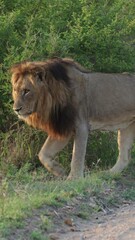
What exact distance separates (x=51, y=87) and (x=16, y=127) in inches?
71.2

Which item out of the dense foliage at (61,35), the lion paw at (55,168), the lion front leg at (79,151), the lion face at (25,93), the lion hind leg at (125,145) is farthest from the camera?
the dense foliage at (61,35)

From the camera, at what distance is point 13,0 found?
1253 cm

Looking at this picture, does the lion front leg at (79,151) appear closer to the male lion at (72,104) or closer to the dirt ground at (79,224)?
the male lion at (72,104)


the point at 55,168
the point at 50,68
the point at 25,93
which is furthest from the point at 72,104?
the point at 55,168

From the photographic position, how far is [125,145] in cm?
1091

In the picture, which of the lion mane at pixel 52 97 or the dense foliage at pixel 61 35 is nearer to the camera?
the lion mane at pixel 52 97

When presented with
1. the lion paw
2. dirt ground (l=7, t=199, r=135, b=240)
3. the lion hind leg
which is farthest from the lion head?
dirt ground (l=7, t=199, r=135, b=240)

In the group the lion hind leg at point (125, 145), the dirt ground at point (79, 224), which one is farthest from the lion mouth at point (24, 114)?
the dirt ground at point (79, 224)

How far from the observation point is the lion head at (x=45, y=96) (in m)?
9.73

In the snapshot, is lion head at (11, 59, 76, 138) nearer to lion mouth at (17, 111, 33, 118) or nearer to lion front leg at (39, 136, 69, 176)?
lion mouth at (17, 111, 33, 118)

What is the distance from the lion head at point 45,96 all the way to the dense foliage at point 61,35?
3.79 feet

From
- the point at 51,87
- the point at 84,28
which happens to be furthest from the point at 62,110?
the point at 84,28

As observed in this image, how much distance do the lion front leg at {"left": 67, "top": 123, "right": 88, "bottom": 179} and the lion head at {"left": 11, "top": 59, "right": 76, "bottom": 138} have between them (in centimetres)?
15

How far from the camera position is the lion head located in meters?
9.73
